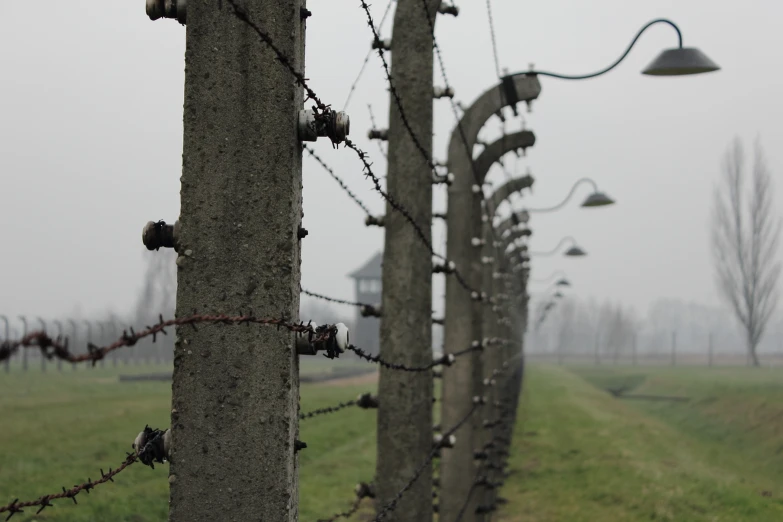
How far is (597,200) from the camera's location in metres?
15.3

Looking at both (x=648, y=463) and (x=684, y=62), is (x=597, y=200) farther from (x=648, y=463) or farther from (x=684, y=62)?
(x=684, y=62)

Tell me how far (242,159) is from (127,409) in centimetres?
1886

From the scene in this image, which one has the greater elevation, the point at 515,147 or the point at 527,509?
the point at 515,147

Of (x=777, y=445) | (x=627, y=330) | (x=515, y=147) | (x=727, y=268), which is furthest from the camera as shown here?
(x=627, y=330)

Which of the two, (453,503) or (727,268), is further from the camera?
(727,268)

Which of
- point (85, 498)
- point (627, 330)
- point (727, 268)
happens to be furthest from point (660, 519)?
point (627, 330)

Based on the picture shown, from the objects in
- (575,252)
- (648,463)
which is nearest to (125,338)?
(648,463)

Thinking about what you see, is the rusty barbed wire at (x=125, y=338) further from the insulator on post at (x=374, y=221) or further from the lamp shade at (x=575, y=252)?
the lamp shade at (x=575, y=252)

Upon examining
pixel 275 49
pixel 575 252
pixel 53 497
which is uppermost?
pixel 575 252

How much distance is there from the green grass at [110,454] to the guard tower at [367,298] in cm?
4793

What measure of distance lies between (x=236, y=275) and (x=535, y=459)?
13.9 meters

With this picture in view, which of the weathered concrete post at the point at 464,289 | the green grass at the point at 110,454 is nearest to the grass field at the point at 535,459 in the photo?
the green grass at the point at 110,454

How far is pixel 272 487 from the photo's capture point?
2.20 meters

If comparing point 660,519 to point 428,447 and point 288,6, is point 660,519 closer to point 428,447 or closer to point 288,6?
point 428,447
